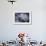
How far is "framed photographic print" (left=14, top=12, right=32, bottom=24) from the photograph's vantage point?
4.76 metres

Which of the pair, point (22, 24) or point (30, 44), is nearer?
point (30, 44)

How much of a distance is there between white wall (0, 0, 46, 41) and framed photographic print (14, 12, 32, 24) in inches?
4.8

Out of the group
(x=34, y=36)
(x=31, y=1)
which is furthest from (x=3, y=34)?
(x=31, y=1)

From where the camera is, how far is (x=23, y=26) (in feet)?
15.7

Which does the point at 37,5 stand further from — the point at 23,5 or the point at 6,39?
the point at 6,39

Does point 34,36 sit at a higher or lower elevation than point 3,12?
lower

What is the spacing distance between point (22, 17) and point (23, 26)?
0.32 metres

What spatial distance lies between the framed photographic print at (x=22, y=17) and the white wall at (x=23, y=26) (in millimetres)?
121

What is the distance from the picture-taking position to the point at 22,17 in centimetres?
479

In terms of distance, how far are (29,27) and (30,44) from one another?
3.21 ft

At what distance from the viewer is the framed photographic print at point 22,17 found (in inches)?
187

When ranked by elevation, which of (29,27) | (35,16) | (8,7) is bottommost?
(29,27)

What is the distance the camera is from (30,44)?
154 inches

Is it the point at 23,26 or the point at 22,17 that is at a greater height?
the point at 22,17
